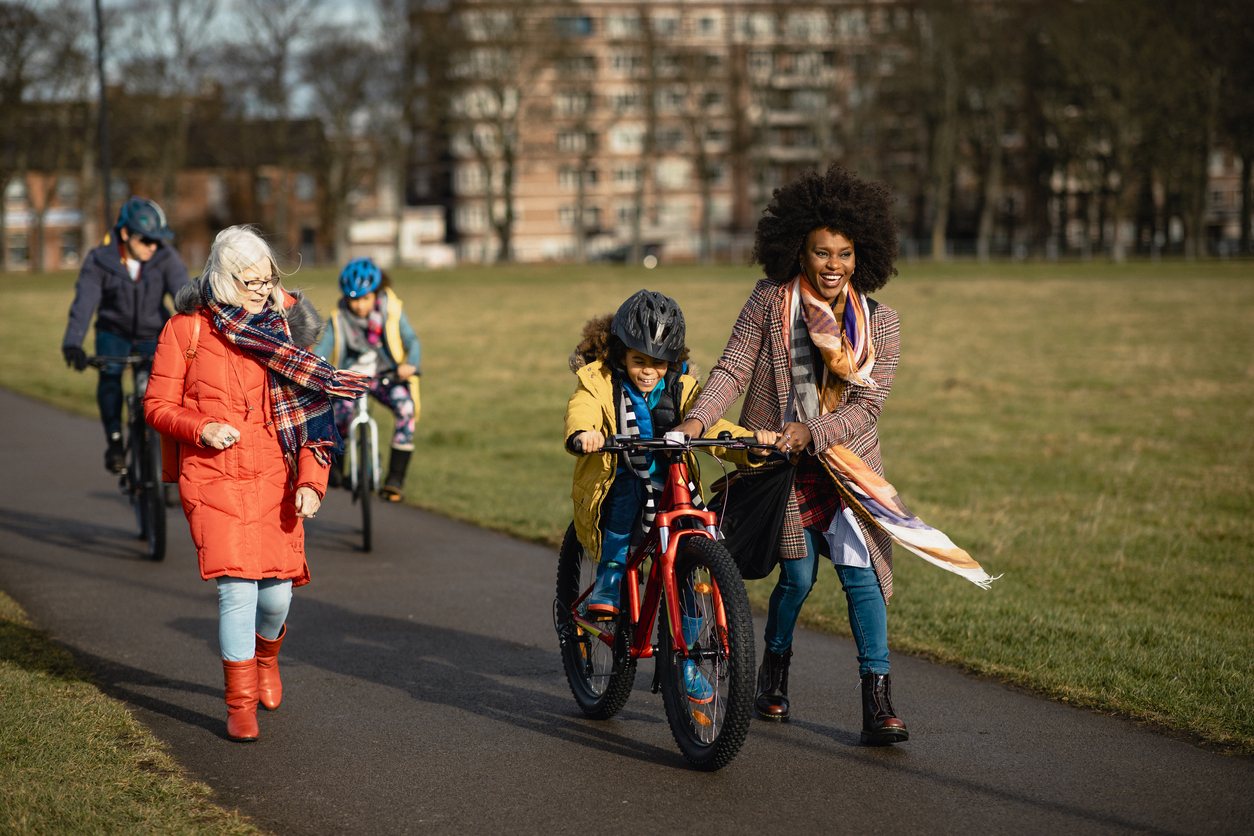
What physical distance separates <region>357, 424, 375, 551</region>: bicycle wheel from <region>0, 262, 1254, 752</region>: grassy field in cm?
113

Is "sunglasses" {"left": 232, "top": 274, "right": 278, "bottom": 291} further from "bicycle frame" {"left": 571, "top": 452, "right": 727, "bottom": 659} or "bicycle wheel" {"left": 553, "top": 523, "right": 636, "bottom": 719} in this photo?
"bicycle frame" {"left": 571, "top": 452, "right": 727, "bottom": 659}

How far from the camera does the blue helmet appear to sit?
8766 millimetres

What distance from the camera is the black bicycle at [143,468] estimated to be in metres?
8.20

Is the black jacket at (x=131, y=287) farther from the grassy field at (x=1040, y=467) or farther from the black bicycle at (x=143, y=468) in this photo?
the grassy field at (x=1040, y=467)

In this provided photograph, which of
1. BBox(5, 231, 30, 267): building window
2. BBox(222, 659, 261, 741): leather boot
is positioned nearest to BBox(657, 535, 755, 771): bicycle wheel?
BBox(222, 659, 261, 741): leather boot

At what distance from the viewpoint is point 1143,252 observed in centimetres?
6938

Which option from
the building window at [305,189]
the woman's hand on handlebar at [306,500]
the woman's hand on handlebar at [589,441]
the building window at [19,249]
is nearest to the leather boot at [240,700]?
the woman's hand on handlebar at [306,500]

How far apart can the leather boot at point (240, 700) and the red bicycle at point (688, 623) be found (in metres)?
1.33

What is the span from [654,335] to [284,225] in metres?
76.6

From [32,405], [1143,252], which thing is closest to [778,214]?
[32,405]

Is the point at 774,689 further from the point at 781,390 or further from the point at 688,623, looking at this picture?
the point at 781,390

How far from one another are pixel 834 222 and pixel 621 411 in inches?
41.8

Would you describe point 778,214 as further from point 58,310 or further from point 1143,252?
point 1143,252

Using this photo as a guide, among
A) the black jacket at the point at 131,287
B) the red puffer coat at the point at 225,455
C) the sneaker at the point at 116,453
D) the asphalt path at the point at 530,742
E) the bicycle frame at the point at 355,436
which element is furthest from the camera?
the sneaker at the point at 116,453
